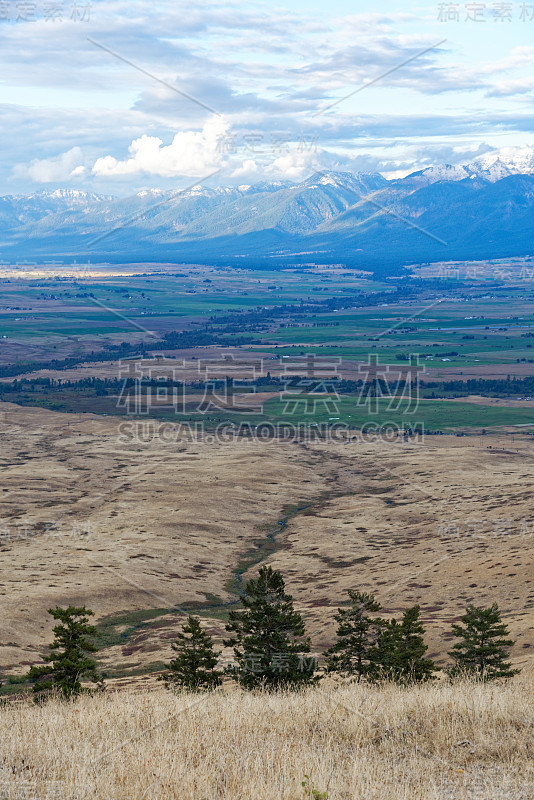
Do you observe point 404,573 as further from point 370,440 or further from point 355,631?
point 370,440

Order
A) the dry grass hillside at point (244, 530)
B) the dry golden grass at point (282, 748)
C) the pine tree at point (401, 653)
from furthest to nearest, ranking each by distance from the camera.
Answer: the dry grass hillside at point (244, 530)
the pine tree at point (401, 653)
the dry golden grass at point (282, 748)

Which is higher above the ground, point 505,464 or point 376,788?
point 376,788

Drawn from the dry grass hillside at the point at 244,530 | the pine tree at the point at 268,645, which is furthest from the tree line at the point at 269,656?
the dry grass hillside at the point at 244,530

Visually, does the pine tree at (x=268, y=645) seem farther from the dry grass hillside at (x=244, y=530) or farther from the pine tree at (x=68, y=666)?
the dry grass hillside at (x=244, y=530)

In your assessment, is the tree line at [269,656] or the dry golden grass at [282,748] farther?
the tree line at [269,656]

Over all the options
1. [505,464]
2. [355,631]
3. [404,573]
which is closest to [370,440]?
[505,464]

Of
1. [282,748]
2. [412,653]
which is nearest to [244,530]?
[412,653]
